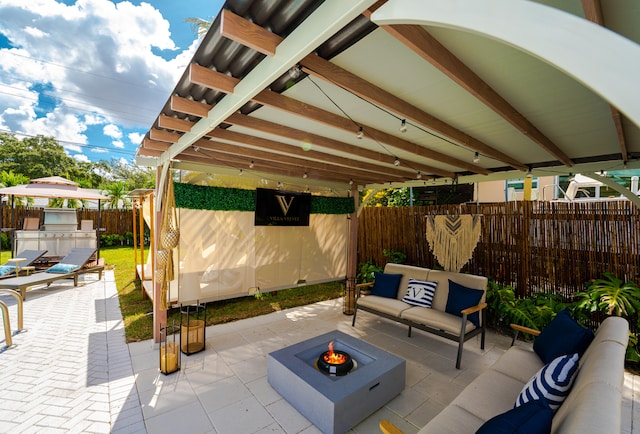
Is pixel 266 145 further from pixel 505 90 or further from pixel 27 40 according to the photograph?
pixel 27 40

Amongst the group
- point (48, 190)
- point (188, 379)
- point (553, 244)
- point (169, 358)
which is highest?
point (48, 190)

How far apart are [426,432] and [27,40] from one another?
30038mm

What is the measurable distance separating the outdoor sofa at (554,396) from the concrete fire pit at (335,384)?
2.39ft

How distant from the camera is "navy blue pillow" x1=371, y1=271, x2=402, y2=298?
4.80m

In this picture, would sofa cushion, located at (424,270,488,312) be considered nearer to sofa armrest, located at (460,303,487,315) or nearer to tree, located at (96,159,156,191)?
sofa armrest, located at (460,303,487,315)

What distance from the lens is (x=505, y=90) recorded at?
2016 mm

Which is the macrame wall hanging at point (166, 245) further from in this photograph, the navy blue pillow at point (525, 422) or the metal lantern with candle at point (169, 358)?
the navy blue pillow at point (525, 422)

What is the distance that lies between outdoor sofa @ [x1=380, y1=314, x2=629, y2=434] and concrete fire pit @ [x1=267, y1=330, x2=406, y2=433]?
727mm

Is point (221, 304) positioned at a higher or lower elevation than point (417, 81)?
lower

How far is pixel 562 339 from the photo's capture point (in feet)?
8.15

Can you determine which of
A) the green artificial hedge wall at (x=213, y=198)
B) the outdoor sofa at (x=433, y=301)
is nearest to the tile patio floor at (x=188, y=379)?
the outdoor sofa at (x=433, y=301)

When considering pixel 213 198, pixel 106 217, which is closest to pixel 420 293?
pixel 213 198

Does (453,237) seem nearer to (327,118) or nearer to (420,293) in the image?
(420,293)

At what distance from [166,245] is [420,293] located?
382 centimetres
